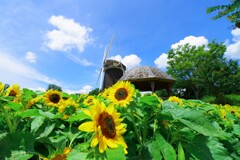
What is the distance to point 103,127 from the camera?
3.43ft

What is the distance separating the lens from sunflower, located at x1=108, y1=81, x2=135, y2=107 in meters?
1.47

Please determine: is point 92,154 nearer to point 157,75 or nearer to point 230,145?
point 230,145

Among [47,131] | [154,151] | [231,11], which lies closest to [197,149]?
[154,151]

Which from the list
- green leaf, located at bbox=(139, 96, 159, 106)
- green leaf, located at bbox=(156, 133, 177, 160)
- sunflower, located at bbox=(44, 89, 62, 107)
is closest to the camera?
green leaf, located at bbox=(156, 133, 177, 160)

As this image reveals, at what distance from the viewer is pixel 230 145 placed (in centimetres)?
182

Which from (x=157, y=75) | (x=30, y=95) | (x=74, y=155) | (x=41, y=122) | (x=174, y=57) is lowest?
(x=74, y=155)

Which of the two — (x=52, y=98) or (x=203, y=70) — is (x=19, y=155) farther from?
(x=203, y=70)

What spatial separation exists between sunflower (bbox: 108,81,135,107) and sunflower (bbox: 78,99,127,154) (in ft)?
1.15

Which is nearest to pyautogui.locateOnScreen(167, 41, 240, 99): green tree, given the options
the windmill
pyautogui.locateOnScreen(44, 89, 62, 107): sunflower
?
the windmill

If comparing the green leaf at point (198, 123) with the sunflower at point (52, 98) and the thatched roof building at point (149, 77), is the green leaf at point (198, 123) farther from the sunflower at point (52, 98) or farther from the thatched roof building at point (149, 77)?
the thatched roof building at point (149, 77)

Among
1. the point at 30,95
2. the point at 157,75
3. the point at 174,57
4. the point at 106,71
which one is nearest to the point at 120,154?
the point at 30,95

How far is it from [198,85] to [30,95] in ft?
131

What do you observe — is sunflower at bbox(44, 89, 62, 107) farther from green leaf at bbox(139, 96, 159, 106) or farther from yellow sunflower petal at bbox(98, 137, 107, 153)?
yellow sunflower petal at bbox(98, 137, 107, 153)

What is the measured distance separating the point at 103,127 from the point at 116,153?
0.12 metres
